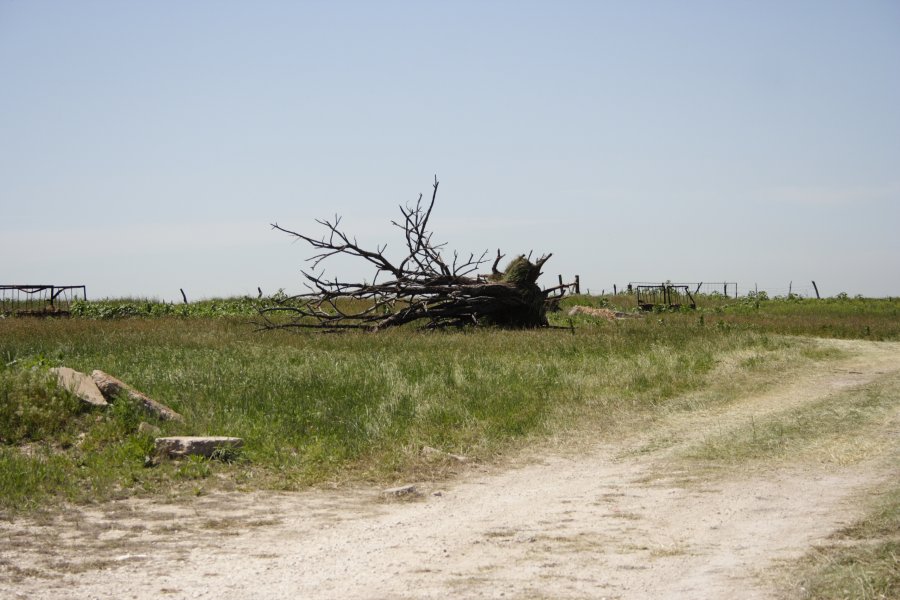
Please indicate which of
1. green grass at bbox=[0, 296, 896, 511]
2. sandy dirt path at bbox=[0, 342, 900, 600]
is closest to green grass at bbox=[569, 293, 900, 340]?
green grass at bbox=[0, 296, 896, 511]

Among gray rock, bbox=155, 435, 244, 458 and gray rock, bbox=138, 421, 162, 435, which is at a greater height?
gray rock, bbox=138, 421, 162, 435

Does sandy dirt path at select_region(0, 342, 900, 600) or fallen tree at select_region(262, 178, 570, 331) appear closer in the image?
sandy dirt path at select_region(0, 342, 900, 600)

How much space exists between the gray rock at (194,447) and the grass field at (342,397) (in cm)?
16

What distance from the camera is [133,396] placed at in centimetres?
1077

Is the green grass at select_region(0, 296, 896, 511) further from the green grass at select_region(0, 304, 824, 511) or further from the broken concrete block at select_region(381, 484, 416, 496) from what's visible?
the broken concrete block at select_region(381, 484, 416, 496)

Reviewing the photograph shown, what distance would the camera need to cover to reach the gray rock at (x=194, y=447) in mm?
9195

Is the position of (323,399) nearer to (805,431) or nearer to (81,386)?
(81,386)

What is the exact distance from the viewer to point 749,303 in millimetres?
38594

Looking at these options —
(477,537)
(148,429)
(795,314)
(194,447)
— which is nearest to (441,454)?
(194,447)

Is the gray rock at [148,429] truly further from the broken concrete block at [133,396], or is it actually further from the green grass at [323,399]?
the broken concrete block at [133,396]

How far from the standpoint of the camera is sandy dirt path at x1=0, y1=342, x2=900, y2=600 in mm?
5461

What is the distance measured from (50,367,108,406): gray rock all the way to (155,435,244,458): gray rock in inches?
75.4

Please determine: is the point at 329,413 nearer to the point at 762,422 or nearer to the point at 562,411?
the point at 562,411

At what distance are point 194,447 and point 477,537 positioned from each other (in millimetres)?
3973
